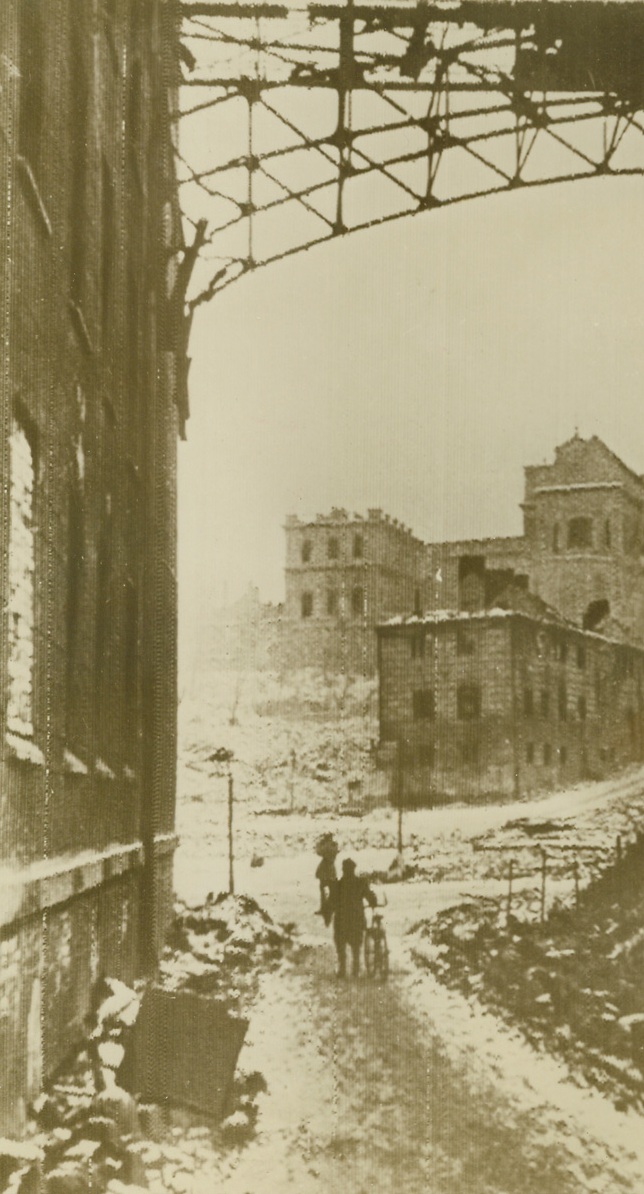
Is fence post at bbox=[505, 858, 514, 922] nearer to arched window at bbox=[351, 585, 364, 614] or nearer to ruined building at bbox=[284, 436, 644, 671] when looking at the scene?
ruined building at bbox=[284, 436, 644, 671]

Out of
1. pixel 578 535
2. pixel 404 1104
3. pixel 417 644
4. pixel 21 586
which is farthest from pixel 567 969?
pixel 21 586

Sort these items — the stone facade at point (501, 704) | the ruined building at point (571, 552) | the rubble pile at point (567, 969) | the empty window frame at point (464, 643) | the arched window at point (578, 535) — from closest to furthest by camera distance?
the rubble pile at point (567, 969), the stone facade at point (501, 704), the ruined building at point (571, 552), the empty window frame at point (464, 643), the arched window at point (578, 535)

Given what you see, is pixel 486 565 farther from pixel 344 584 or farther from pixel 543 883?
pixel 543 883

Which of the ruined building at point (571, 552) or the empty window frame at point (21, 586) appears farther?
the ruined building at point (571, 552)

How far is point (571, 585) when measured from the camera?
32.3 ft

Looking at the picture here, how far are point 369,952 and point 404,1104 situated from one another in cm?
98

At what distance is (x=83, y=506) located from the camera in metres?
8.01

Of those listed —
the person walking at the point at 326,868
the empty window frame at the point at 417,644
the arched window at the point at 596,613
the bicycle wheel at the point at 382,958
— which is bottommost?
the bicycle wheel at the point at 382,958

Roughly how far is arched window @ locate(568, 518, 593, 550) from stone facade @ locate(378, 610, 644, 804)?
1.93ft

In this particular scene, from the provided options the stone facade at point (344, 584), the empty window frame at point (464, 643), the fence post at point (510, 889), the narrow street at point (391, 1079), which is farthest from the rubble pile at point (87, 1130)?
the empty window frame at point (464, 643)

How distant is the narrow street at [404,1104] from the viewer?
7.48 metres

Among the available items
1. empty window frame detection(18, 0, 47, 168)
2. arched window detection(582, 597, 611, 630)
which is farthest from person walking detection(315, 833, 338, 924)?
empty window frame detection(18, 0, 47, 168)

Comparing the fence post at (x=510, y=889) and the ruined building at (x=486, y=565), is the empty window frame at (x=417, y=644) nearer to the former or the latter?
the ruined building at (x=486, y=565)

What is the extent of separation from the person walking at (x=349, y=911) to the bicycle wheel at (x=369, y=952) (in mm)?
41
